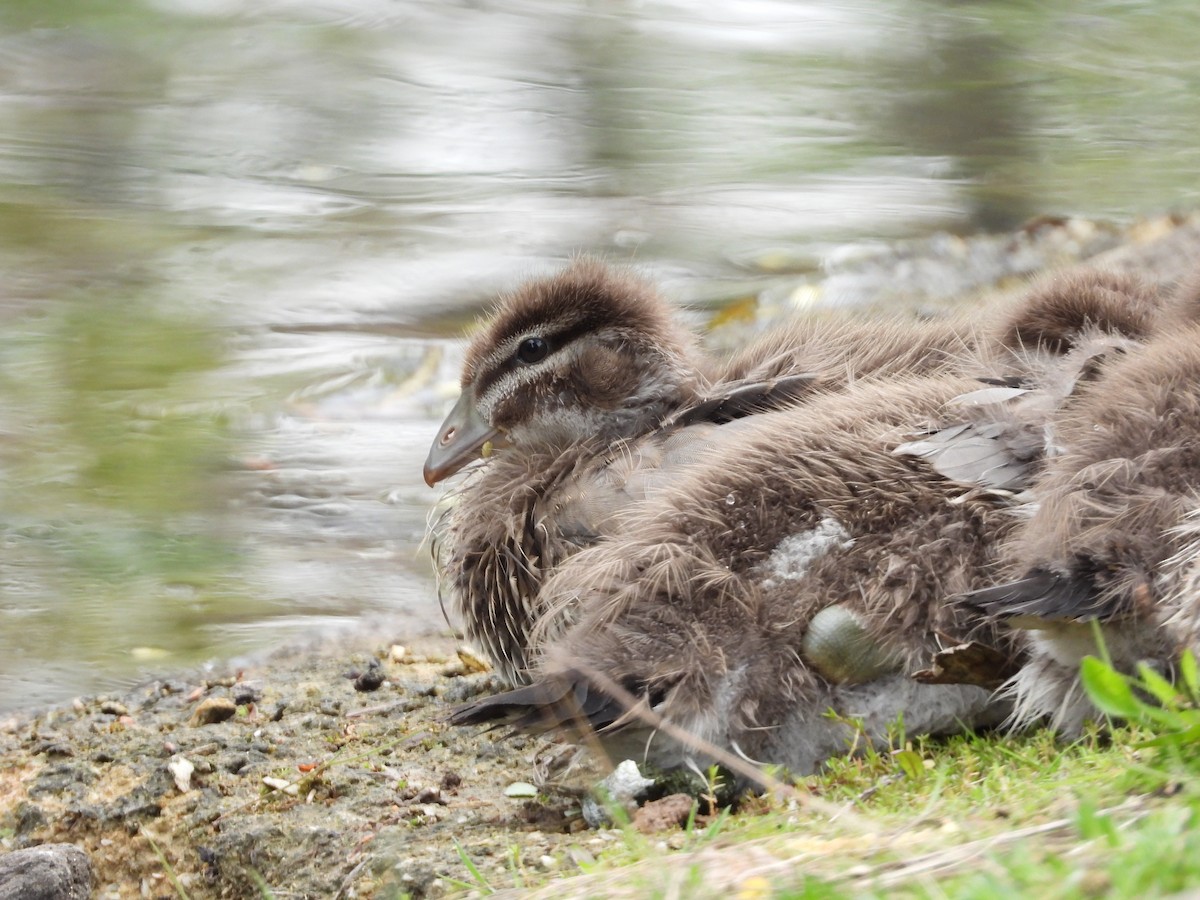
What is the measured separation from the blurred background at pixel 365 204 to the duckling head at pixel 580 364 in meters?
1.41

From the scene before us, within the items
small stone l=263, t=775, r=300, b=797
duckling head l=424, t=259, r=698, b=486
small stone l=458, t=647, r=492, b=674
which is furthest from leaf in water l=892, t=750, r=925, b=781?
small stone l=458, t=647, r=492, b=674

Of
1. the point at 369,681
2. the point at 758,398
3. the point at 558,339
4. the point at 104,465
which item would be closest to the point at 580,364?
the point at 558,339

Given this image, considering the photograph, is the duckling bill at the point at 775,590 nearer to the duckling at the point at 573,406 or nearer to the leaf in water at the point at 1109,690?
the duckling at the point at 573,406

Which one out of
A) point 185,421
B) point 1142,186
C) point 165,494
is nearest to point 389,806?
point 165,494

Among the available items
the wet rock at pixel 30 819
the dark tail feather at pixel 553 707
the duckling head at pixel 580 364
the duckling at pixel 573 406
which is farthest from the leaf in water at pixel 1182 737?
the wet rock at pixel 30 819

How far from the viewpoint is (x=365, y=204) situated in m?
11.9

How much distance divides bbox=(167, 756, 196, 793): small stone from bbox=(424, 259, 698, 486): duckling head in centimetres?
137

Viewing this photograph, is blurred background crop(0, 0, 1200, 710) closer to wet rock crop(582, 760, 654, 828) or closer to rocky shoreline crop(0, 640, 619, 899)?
rocky shoreline crop(0, 640, 619, 899)

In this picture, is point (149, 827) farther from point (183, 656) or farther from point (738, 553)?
point (738, 553)

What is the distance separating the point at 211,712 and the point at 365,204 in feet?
24.4

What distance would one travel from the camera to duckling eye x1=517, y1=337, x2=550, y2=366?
190 inches

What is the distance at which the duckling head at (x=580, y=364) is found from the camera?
4770mm

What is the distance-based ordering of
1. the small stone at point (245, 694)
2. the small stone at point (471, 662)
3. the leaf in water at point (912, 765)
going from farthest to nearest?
the small stone at point (471, 662)
the small stone at point (245, 694)
the leaf in water at point (912, 765)

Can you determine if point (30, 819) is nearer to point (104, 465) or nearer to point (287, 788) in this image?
point (287, 788)
